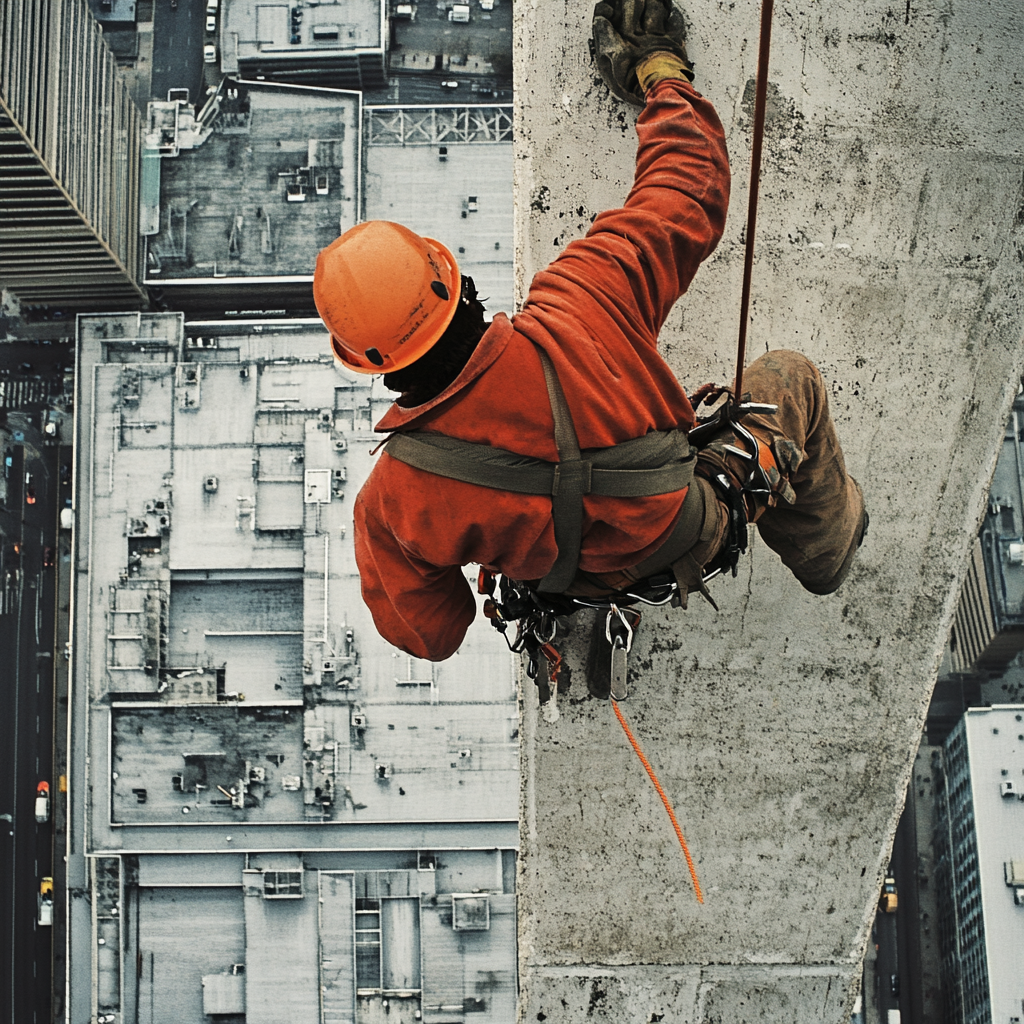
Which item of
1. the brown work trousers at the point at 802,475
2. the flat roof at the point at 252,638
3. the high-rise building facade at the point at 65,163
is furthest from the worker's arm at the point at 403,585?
the high-rise building facade at the point at 65,163

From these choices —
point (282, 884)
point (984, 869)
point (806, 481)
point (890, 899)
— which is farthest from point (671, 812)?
point (890, 899)

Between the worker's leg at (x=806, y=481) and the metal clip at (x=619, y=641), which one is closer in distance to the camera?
the worker's leg at (x=806, y=481)

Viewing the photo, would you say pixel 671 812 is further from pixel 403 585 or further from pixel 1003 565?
pixel 1003 565

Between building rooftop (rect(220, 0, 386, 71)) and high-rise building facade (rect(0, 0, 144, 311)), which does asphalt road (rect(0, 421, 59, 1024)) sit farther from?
building rooftop (rect(220, 0, 386, 71))

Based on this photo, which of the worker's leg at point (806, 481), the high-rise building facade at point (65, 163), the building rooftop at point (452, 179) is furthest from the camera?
the building rooftop at point (452, 179)

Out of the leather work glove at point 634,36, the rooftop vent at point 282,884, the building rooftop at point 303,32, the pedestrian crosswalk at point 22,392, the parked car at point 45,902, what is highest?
the building rooftop at point 303,32

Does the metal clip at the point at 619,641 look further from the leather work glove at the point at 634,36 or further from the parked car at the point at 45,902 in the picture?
the parked car at the point at 45,902

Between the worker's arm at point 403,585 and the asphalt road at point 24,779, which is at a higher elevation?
the worker's arm at point 403,585

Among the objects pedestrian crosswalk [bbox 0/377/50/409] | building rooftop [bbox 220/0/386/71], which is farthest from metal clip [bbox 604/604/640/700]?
pedestrian crosswalk [bbox 0/377/50/409]

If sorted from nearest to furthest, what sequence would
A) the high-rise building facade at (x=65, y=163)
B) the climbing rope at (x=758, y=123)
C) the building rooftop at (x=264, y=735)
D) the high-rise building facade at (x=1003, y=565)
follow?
the climbing rope at (x=758, y=123)
the high-rise building facade at (x=65, y=163)
the building rooftop at (x=264, y=735)
the high-rise building facade at (x=1003, y=565)
